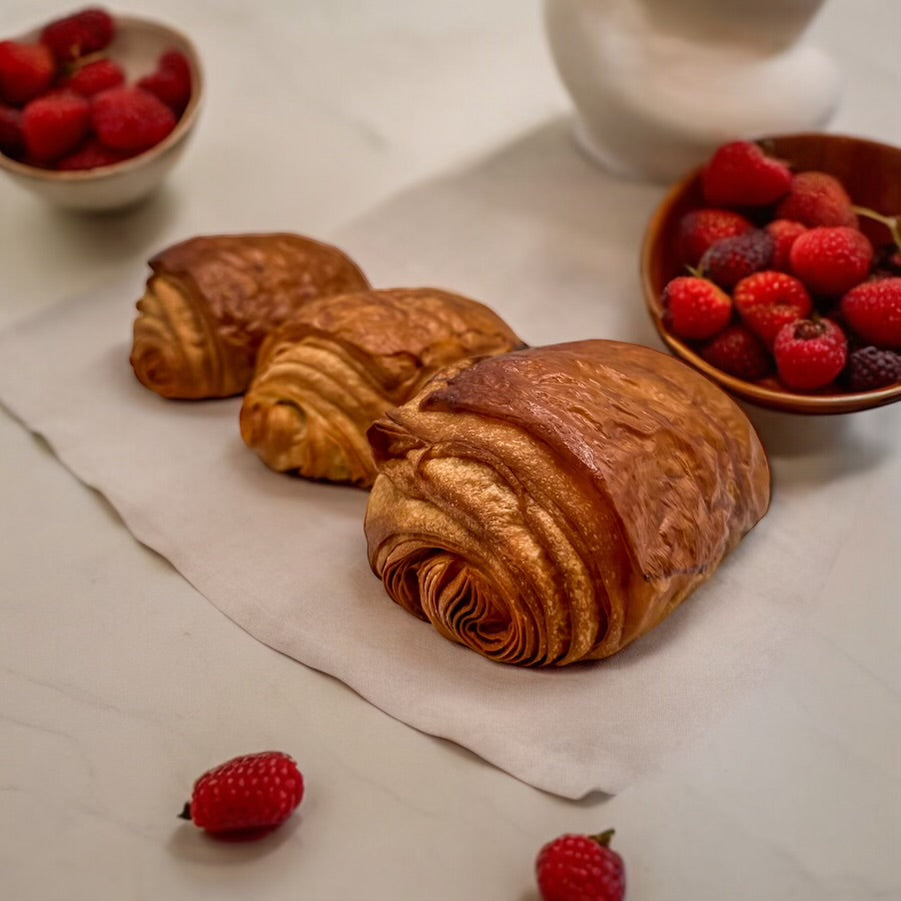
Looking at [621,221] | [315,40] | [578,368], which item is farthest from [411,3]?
[578,368]

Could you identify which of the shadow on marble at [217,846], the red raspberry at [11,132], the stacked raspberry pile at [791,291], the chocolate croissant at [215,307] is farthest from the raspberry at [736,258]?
the red raspberry at [11,132]

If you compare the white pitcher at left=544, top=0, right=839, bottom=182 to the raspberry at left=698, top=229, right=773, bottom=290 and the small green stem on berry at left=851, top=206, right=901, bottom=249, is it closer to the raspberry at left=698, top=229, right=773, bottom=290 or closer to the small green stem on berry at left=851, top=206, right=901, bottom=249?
the small green stem on berry at left=851, top=206, right=901, bottom=249

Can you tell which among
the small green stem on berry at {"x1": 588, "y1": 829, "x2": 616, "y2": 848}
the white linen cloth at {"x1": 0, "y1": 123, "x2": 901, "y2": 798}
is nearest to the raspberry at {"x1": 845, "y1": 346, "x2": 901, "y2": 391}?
the white linen cloth at {"x1": 0, "y1": 123, "x2": 901, "y2": 798}

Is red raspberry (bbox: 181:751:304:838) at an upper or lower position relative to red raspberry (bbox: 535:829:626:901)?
lower

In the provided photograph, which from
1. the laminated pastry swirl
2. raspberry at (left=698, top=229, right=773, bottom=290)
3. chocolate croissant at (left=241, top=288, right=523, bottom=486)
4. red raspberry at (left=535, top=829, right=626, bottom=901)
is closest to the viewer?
red raspberry at (left=535, top=829, right=626, bottom=901)

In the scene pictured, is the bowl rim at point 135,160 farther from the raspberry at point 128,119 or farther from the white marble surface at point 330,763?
the white marble surface at point 330,763

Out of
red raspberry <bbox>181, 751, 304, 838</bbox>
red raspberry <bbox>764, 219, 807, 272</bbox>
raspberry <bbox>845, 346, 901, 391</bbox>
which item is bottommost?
red raspberry <bbox>181, 751, 304, 838</bbox>

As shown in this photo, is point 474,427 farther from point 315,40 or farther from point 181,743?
point 315,40
